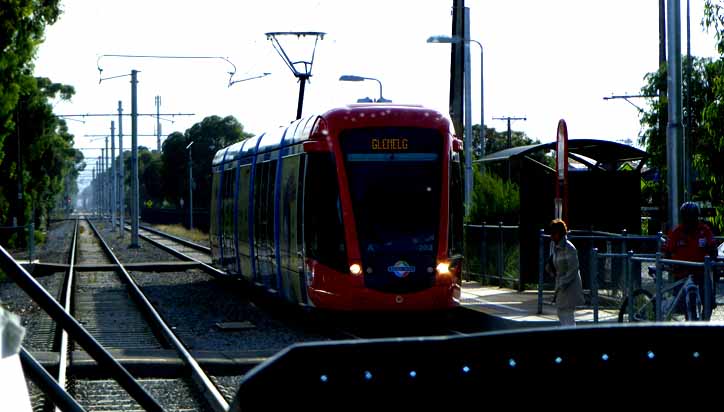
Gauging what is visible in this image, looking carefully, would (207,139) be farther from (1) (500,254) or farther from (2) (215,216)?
(1) (500,254)

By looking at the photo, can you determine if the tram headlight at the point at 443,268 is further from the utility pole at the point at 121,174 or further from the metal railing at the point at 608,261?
the utility pole at the point at 121,174

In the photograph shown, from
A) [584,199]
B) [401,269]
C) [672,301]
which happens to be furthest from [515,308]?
[672,301]

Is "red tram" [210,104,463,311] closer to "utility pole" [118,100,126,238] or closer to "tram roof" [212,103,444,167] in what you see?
"tram roof" [212,103,444,167]

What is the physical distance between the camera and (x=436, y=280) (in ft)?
52.4

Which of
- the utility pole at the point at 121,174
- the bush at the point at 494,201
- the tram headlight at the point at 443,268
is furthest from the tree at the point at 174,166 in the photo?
the tram headlight at the point at 443,268

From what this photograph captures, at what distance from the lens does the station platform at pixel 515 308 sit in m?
16.0

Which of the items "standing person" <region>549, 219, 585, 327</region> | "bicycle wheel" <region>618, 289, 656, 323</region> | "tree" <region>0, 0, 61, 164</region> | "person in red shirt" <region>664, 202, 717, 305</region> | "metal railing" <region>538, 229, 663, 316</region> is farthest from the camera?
"tree" <region>0, 0, 61, 164</region>

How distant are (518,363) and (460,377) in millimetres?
95

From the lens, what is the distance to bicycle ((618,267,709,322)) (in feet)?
39.1

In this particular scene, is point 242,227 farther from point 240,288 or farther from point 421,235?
point 421,235

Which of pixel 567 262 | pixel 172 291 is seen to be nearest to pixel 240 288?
pixel 172 291

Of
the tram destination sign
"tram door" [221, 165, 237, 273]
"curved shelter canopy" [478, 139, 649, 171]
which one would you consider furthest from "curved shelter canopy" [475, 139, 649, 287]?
"tram door" [221, 165, 237, 273]

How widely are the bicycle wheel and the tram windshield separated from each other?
283 centimetres

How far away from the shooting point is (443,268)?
16.1m
